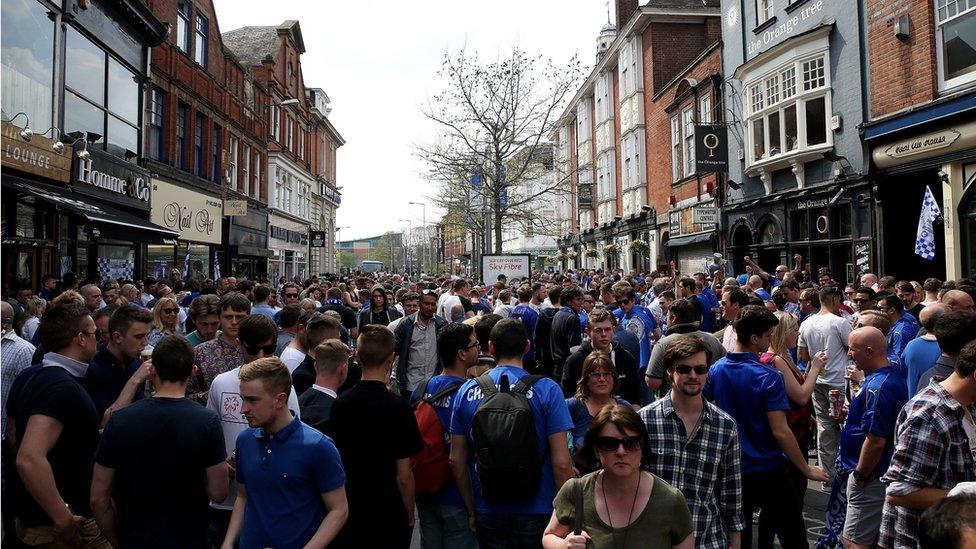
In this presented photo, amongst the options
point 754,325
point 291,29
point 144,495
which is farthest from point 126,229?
point 291,29

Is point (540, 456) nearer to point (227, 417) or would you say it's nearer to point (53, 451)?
point (227, 417)

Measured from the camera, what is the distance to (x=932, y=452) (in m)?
3.00

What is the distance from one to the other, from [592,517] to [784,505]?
2.02 metres

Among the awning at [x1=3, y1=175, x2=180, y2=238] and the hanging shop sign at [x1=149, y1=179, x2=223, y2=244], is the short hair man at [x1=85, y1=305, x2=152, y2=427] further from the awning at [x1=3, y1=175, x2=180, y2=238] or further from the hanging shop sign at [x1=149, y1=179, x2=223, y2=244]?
the hanging shop sign at [x1=149, y1=179, x2=223, y2=244]

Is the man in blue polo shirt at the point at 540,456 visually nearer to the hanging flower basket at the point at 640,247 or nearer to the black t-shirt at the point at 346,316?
the black t-shirt at the point at 346,316

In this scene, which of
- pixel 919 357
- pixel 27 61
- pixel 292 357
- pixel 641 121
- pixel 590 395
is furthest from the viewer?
pixel 641 121

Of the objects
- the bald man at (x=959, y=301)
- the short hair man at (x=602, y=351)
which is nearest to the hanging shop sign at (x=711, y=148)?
the bald man at (x=959, y=301)

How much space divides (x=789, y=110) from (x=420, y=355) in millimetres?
15124

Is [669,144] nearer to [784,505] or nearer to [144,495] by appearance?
[784,505]

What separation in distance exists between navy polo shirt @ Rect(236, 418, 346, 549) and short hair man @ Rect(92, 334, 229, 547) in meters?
0.26

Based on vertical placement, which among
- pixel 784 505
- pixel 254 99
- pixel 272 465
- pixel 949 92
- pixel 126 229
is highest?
pixel 254 99

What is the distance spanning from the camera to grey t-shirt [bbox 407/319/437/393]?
7352 millimetres

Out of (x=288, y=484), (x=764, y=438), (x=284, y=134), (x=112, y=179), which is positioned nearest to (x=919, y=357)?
(x=764, y=438)

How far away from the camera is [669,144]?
1076 inches
